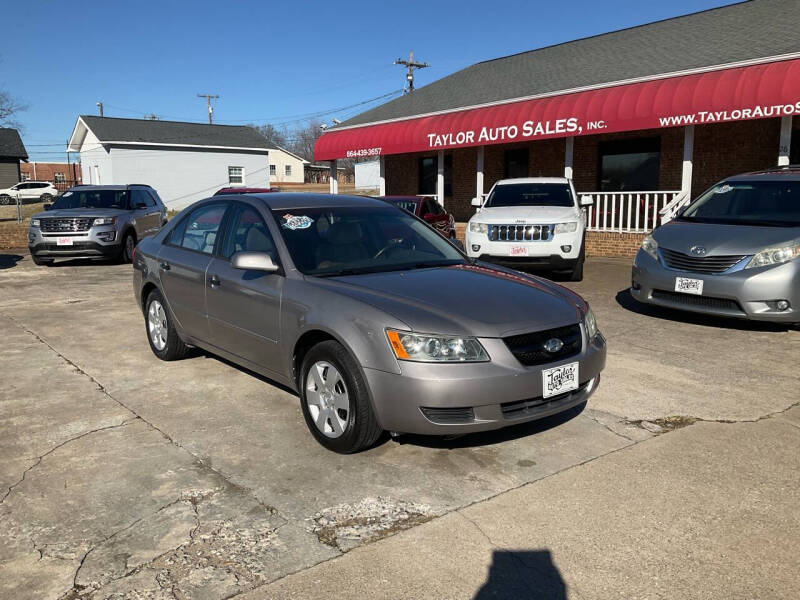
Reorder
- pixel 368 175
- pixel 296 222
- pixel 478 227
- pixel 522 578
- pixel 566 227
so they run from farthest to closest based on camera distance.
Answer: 1. pixel 368 175
2. pixel 478 227
3. pixel 566 227
4. pixel 296 222
5. pixel 522 578

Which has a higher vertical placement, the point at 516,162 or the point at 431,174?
the point at 516,162

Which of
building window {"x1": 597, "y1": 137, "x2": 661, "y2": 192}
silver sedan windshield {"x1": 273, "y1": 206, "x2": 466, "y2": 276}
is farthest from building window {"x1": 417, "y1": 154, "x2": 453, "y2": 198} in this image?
silver sedan windshield {"x1": 273, "y1": 206, "x2": 466, "y2": 276}

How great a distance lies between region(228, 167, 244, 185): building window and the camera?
40.3 m

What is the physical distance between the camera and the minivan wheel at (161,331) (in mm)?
5871

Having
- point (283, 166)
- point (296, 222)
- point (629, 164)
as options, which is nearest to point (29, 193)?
point (283, 166)

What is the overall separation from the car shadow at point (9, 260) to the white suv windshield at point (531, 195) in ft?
34.2

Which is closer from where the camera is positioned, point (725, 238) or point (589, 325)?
point (589, 325)

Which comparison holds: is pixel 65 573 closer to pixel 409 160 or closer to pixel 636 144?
A: pixel 636 144

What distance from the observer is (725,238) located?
7121 millimetres

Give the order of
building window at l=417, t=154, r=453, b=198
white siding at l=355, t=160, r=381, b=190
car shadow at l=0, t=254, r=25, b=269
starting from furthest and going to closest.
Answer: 1. white siding at l=355, t=160, r=381, b=190
2. building window at l=417, t=154, r=453, b=198
3. car shadow at l=0, t=254, r=25, b=269

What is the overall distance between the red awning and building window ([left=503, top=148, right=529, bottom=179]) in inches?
101

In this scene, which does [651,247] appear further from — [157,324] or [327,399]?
[157,324]

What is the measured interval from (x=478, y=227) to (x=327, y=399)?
721 cm

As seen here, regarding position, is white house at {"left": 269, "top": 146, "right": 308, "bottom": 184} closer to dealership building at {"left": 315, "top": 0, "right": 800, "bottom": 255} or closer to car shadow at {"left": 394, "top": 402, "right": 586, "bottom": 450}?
dealership building at {"left": 315, "top": 0, "right": 800, "bottom": 255}
